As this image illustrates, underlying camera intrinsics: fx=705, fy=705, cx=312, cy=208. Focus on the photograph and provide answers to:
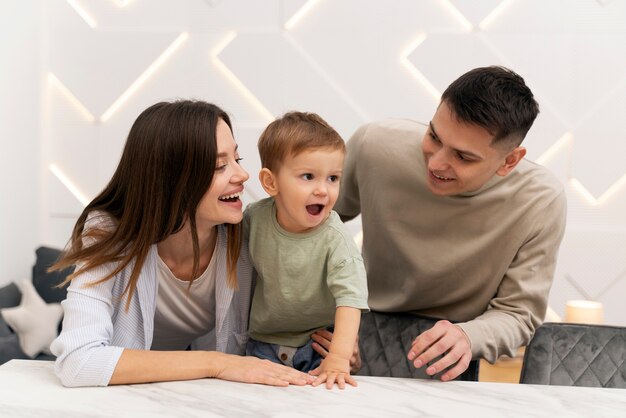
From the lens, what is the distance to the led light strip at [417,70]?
3.88 m

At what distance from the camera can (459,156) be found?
1944 millimetres

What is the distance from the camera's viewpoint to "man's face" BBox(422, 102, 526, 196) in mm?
1910

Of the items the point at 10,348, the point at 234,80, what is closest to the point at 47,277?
the point at 10,348

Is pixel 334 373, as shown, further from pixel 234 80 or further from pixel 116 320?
pixel 234 80

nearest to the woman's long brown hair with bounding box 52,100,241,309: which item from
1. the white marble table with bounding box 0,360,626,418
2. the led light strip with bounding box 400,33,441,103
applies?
the white marble table with bounding box 0,360,626,418

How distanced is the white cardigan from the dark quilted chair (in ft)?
1.43

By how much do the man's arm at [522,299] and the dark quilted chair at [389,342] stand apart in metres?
0.19

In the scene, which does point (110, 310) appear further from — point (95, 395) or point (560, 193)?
point (560, 193)

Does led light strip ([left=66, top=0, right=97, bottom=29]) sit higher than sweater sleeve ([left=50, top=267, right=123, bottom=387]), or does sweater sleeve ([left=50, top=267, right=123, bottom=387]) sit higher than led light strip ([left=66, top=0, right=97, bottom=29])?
led light strip ([left=66, top=0, right=97, bottom=29])

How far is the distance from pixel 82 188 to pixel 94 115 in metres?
0.44

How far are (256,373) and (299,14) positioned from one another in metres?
2.94

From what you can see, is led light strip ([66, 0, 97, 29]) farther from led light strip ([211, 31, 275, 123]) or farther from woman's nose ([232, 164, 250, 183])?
woman's nose ([232, 164, 250, 183])

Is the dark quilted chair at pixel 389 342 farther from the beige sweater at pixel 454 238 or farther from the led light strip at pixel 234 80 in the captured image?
the led light strip at pixel 234 80

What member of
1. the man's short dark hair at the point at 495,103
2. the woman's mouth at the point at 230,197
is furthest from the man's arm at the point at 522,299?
the woman's mouth at the point at 230,197
